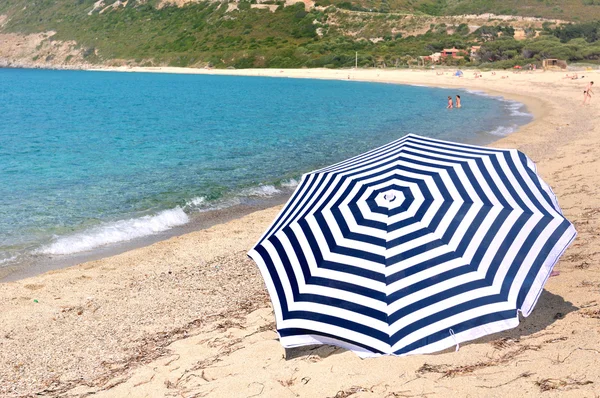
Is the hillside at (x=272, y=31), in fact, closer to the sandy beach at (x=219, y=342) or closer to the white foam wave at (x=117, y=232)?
the white foam wave at (x=117, y=232)

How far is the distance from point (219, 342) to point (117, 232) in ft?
21.7

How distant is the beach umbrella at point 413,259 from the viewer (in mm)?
5117

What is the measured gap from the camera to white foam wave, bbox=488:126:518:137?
80.1ft

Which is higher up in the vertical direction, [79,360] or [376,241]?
[376,241]

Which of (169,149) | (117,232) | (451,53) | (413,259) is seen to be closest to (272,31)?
(451,53)

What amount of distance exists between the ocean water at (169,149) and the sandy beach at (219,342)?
2.62m

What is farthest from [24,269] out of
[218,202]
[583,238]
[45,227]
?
[583,238]

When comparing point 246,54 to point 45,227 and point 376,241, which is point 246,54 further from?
point 376,241

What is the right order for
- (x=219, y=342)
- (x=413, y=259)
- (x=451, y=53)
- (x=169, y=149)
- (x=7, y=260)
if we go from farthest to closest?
1. (x=451, y=53)
2. (x=169, y=149)
3. (x=7, y=260)
4. (x=219, y=342)
5. (x=413, y=259)

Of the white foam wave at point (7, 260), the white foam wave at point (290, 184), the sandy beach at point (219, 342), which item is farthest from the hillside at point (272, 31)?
the white foam wave at point (7, 260)

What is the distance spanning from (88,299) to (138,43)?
12159cm

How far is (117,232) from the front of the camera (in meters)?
12.2

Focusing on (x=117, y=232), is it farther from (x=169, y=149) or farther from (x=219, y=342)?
(x=169, y=149)

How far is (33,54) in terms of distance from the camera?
139125 mm
